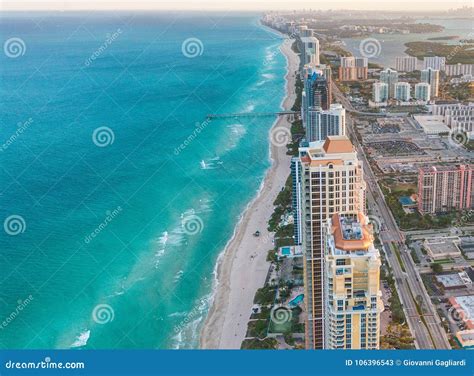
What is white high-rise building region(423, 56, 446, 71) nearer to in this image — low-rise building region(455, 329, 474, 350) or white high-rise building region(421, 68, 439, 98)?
white high-rise building region(421, 68, 439, 98)

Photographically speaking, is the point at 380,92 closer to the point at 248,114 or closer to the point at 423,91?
the point at 423,91

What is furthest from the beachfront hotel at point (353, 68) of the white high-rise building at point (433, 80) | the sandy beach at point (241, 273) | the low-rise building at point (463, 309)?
the low-rise building at point (463, 309)

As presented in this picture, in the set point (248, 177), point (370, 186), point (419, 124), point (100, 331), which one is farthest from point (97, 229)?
point (419, 124)

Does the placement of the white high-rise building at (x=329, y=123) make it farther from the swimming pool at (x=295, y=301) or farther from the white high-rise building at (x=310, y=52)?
the white high-rise building at (x=310, y=52)

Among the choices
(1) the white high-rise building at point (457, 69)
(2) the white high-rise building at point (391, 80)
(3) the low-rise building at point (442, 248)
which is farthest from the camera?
(1) the white high-rise building at point (457, 69)

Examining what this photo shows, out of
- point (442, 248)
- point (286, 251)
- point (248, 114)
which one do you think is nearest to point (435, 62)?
point (248, 114)
